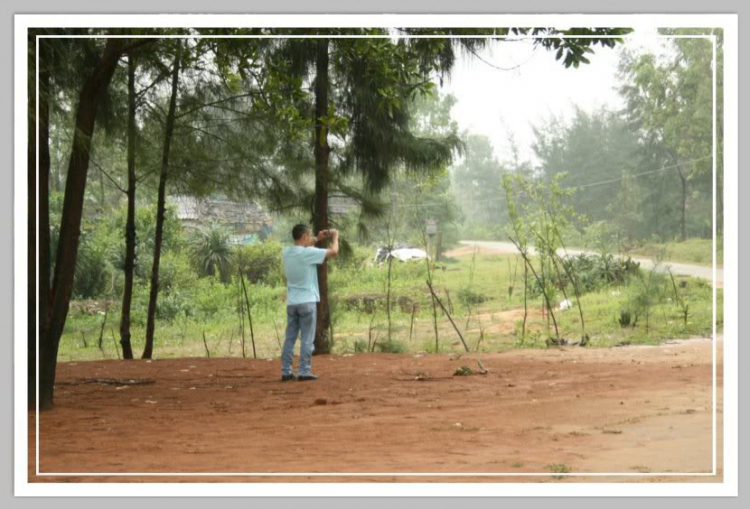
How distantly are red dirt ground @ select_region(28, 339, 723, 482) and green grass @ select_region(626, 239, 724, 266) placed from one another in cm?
61

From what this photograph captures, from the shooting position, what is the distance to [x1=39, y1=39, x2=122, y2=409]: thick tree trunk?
496 centimetres

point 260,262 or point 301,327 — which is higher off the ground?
point 260,262

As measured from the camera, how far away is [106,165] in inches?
268

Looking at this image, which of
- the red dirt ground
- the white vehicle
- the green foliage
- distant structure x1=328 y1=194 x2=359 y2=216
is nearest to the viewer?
the red dirt ground

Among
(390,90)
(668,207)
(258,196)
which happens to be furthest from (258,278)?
(668,207)

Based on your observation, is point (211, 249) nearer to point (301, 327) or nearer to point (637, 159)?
point (301, 327)

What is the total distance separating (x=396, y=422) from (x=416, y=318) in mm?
3919

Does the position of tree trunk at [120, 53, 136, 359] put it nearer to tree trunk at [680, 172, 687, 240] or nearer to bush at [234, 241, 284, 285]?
bush at [234, 241, 284, 285]

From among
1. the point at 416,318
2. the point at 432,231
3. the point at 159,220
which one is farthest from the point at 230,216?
the point at 416,318

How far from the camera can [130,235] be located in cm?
679

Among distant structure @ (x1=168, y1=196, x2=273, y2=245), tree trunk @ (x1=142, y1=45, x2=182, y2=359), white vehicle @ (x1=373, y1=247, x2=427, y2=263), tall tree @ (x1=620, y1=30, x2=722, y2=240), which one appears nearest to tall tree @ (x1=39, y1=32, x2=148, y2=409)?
tree trunk @ (x1=142, y1=45, x2=182, y2=359)

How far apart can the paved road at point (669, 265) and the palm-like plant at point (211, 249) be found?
1.90 metres

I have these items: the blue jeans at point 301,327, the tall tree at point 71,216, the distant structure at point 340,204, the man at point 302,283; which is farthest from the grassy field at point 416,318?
the tall tree at point 71,216

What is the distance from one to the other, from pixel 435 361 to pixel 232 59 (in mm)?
2530
